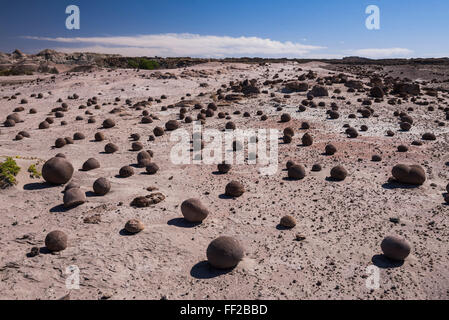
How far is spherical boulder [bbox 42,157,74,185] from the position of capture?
9.46 meters

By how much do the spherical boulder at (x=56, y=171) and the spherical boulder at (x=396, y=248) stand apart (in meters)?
8.44

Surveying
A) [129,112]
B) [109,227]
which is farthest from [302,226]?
[129,112]

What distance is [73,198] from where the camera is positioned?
8.34 metres

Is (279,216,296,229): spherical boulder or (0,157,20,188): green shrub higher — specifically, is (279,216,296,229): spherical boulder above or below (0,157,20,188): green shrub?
below

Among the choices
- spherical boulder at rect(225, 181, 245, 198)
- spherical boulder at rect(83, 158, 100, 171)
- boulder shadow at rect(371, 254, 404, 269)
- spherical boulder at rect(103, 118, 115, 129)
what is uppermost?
spherical boulder at rect(103, 118, 115, 129)

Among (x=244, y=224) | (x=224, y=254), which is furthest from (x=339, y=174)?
(x=224, y=254)

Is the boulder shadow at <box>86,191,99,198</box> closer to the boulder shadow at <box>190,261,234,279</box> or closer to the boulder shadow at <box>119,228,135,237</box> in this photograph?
the boulder shadow at <box>119,228,135,237</box>

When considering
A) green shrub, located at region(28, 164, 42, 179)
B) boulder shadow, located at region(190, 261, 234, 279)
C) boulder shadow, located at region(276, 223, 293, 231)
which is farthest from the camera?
green shrub, located at region(28, 164, 42, 179)

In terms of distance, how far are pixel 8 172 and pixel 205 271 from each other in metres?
6.77

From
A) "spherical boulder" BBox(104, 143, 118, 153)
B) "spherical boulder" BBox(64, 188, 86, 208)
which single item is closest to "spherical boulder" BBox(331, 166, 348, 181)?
"spherical boulder" BBox(64, 188, 86, 208)

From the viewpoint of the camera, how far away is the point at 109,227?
755 centimetres

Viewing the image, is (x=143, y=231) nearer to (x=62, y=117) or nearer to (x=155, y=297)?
(x=155, y=297)

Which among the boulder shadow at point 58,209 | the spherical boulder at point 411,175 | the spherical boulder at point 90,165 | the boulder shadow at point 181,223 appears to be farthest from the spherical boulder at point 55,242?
the spherical boulder at point 411,175

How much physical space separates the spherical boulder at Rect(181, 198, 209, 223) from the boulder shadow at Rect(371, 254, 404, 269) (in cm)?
371
